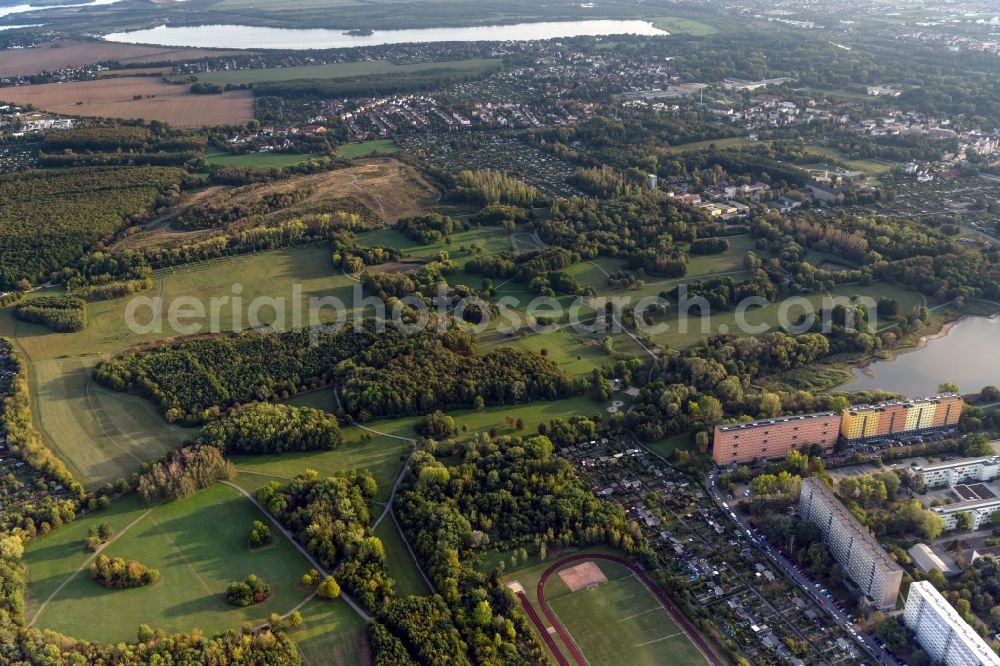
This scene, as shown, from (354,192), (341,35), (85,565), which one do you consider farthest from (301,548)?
(341,35)

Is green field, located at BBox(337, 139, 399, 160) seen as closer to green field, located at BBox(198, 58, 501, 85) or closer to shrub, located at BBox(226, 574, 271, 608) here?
green field, located at BBox(198, 58, 501, 85)

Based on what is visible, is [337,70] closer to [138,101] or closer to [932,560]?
[138,101]

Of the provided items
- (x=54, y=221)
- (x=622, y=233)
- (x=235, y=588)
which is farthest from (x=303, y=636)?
(x=54, y=221)

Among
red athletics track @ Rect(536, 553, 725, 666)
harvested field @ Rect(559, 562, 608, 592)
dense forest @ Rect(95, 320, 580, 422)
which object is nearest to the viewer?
red athletics track @ Rect(536, 553, 725, 666)

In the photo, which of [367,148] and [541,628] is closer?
[541,628]

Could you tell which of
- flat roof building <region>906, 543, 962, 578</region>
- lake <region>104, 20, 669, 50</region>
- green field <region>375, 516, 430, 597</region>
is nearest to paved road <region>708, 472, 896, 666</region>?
flat roof building <region>906, 543, 962, 578</region>

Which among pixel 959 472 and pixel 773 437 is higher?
pixel 773 437
